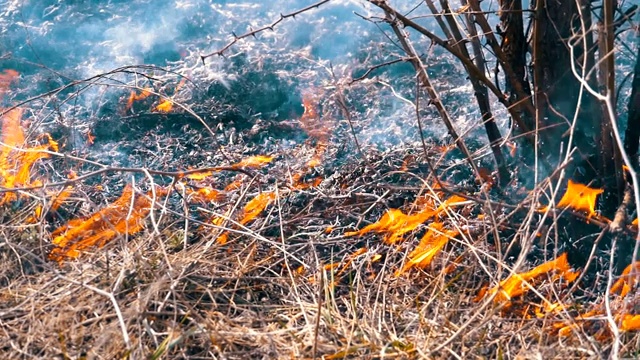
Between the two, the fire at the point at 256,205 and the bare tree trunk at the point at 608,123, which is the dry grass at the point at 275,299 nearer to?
the fire at the point at 256,205

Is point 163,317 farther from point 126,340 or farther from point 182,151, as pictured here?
point 182,151

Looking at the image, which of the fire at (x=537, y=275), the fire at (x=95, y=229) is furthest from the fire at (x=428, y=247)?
the fire at (x=95, y=229)

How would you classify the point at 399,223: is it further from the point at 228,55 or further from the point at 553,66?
the point at 228,55

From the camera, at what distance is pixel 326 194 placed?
12.0 feet

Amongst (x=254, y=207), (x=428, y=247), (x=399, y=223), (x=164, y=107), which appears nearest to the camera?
(x=428, y=247)

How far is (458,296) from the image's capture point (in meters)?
3.00

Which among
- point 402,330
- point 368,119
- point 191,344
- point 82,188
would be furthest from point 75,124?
point 402,330

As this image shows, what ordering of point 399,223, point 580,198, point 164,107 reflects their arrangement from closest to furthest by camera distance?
point 580,198 → point 399,223 → point 164,107

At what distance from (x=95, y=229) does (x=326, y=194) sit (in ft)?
3.88

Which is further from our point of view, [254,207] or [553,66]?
[254,207]

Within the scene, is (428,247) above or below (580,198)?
below

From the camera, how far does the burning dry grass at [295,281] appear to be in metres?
2.64

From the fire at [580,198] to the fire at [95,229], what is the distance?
191 cm

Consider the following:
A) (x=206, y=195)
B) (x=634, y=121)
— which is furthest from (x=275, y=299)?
(x=634, y=121)
